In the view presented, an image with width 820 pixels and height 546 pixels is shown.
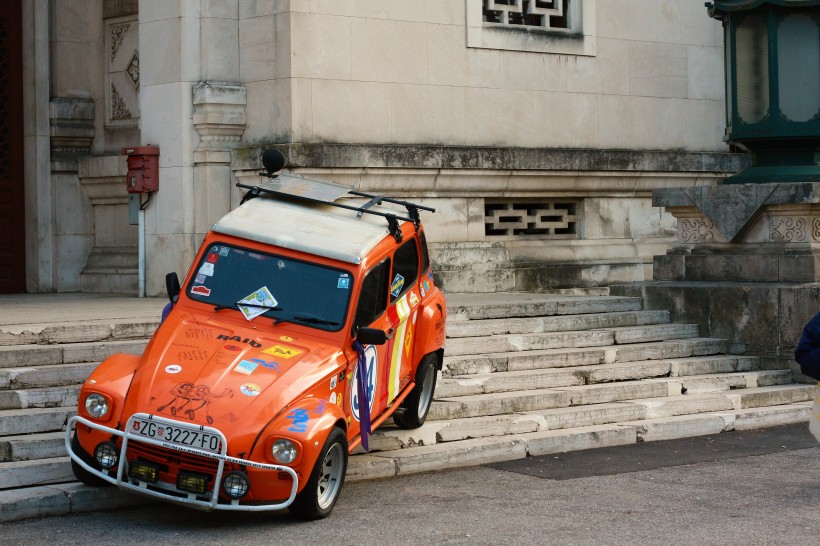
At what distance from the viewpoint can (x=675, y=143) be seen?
1758cm

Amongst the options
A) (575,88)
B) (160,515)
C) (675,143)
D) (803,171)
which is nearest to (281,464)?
(160,515)

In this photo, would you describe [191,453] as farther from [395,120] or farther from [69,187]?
[69,187]

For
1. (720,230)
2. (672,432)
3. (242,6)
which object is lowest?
(672,432)

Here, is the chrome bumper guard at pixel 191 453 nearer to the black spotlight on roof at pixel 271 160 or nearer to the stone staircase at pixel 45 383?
the stone staircase at pixel 45 383

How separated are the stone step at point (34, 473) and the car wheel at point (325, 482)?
1672mm

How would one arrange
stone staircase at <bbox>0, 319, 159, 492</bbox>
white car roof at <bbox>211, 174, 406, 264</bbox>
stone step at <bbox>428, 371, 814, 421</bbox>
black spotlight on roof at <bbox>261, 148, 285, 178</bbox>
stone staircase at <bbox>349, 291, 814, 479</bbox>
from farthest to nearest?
stone step at <bbox>428, 371, 814, 421</bbox>, stone staircase at <bbox>349, 291, 814, 479</bbox>, black spotlight on roof at <bbox>261, 148, 285, 178</bbox>, white car roof at <bbox>211, 174, 406, 264</bbox>, stone staircase at <bbox>0, 319, 159, 492</bbox>

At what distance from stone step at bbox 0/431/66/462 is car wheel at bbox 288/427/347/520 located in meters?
1.96

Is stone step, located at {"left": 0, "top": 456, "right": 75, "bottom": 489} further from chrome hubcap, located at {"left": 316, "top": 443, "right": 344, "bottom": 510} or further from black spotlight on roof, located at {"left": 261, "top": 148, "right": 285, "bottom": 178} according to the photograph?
black spotlight on roof, located at {"left": 261, "top": 148, "right": 285, "bottom": 178}

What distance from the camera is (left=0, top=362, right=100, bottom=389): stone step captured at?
9.91 metres

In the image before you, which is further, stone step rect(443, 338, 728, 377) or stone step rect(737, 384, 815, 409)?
stone step rect(737, 384, 815, 409)

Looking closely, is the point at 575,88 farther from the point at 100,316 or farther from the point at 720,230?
the point at 100,316

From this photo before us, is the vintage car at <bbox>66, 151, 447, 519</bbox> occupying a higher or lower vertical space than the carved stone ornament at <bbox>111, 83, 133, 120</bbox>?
lower

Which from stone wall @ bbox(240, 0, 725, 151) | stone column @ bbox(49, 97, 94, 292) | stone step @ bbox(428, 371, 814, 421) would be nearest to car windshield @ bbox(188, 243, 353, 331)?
stone step @ bbox(428, 371, 814, 421)

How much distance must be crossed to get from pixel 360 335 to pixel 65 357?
2840mm
